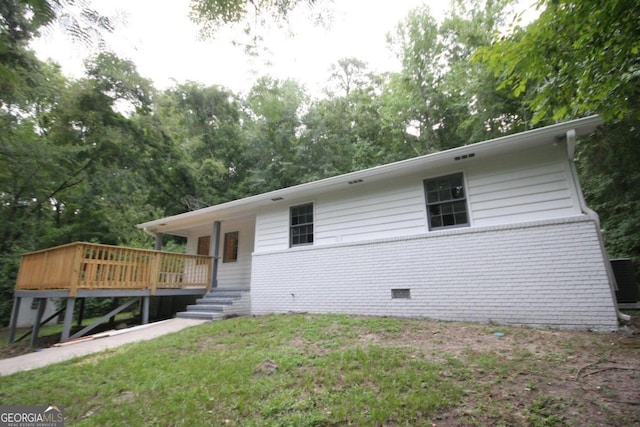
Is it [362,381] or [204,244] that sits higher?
[204,244]

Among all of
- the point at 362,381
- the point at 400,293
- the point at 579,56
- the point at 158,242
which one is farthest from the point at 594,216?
the point at 158,242

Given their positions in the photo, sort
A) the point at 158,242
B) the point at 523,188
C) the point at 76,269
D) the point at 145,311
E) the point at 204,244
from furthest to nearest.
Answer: the point at 204,244 < the point at 158,242 < the point at 145,311 < the point at 76,269 < the point at 523,188

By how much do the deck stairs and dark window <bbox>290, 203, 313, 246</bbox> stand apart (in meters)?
2.22

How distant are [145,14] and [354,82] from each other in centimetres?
2165

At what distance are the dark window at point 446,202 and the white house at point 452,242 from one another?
0.07ft

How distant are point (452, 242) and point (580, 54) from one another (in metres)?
3.51

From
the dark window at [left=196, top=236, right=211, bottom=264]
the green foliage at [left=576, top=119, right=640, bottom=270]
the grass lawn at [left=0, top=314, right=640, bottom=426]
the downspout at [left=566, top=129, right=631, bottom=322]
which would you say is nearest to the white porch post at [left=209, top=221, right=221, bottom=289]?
the dark window at [left=196, top=236, right=211, bottom=264]

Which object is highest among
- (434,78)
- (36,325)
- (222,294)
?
(434,78)

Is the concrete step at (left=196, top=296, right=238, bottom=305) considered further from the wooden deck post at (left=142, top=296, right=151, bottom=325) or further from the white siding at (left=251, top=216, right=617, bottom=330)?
the white siding at (left=251, top=216, right=617, bottom=330)

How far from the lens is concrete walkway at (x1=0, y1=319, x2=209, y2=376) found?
487cm

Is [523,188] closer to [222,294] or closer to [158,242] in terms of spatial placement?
[222,294]

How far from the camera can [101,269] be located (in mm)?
7086

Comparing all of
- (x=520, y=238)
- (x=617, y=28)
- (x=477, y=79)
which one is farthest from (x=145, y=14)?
(x=477, y=79)

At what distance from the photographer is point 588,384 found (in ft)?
9.25
